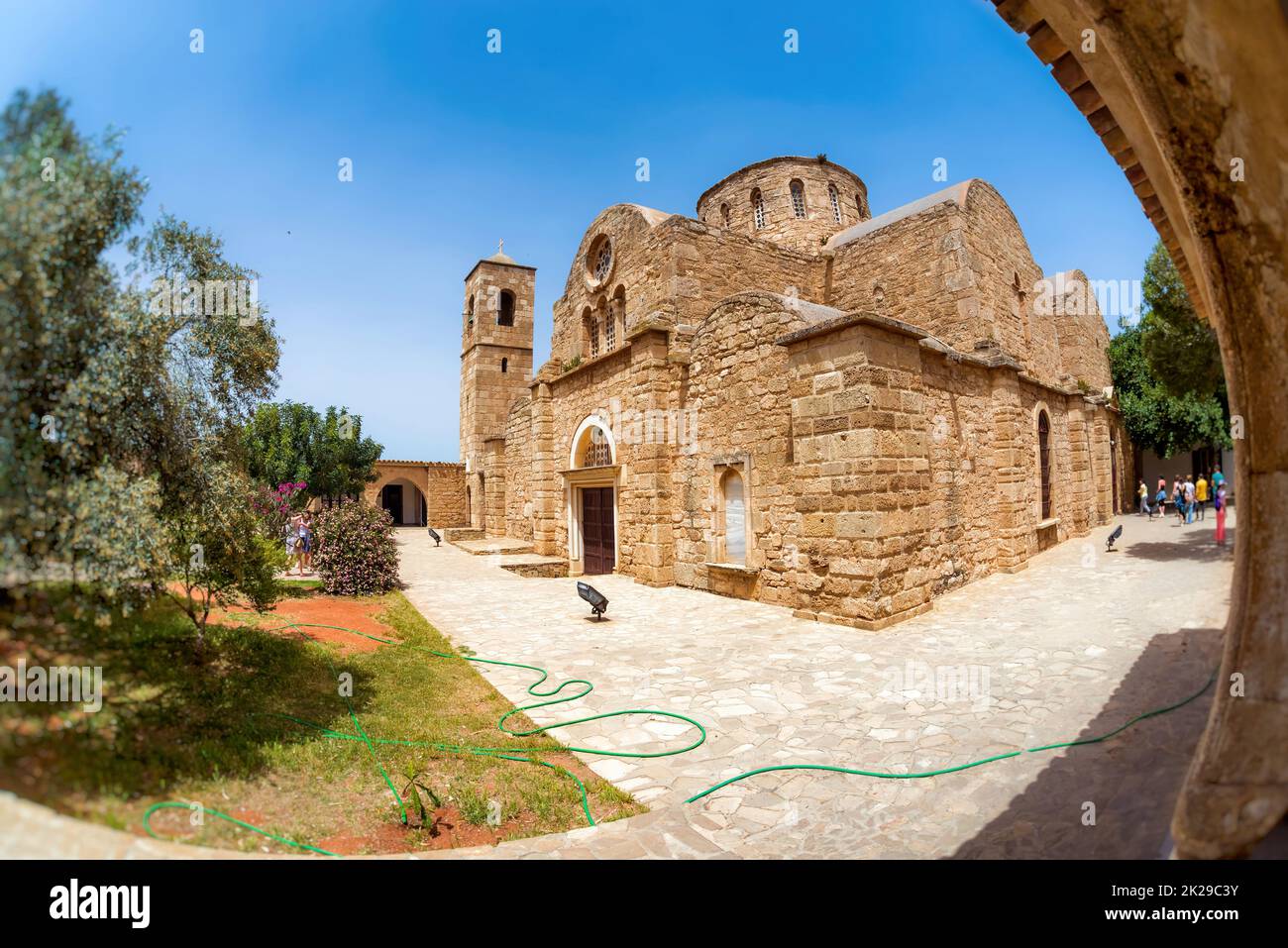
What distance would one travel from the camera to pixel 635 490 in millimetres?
12016

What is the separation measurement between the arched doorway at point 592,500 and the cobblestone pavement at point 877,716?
3.94 meters

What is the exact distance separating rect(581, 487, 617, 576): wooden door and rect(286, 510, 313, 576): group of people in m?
6.14

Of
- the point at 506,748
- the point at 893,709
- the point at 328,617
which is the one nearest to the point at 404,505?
the point at 328,617

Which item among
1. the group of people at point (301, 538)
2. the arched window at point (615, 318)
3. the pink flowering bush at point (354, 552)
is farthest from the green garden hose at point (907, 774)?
the arched window at point (615, 318)

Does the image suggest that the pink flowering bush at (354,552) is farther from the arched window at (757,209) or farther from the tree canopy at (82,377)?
the arched window at (757,209)

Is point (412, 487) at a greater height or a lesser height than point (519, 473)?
lesser

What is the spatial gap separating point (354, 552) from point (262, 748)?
327 inches

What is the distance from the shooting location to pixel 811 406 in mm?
8195

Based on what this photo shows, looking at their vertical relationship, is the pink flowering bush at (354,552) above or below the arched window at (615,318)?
below

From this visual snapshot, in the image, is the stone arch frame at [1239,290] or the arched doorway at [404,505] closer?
the stone arch frame at [1239,290]

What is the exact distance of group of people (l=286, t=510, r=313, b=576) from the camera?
11383 millimetres

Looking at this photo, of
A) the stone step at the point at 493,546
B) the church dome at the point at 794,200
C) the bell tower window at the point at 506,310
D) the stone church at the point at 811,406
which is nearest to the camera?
the stone church at the point at 811,406

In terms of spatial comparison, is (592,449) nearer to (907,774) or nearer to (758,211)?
(907,774)

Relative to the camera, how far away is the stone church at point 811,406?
7934 millimetres
